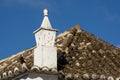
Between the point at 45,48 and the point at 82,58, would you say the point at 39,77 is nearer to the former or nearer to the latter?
the point at 45,48

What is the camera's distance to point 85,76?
19.3m

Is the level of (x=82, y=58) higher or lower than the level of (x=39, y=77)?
higher

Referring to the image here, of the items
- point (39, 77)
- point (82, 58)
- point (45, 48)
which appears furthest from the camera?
point (82, 58)

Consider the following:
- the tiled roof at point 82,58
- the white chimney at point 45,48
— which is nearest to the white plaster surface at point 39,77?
the tiled roof at point 82,58

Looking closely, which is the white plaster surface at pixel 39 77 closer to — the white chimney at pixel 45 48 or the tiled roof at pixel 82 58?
the tiled roof at pixel 82 58

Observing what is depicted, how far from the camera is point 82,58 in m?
20.8

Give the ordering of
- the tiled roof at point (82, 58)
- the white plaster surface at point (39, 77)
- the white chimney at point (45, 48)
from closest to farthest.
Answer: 1. the white plaster surface at point (39, 77)
2. the white chimney at point (45, 48)
3. the tiled roof at point (82, 58)

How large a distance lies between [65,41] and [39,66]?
9.76 feet

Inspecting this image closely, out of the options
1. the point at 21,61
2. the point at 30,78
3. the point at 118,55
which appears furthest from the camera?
the point at 118,55

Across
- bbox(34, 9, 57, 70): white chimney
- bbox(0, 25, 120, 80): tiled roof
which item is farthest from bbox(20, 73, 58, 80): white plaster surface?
bbox(34, 9, 57, 70): white chimney

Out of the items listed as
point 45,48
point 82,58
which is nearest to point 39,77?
point 45,48

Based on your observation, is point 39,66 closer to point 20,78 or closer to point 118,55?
point 20,78

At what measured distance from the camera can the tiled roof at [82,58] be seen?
1952 centimetres

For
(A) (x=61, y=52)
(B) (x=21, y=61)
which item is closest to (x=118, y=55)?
(A) (x=61, y=52)
